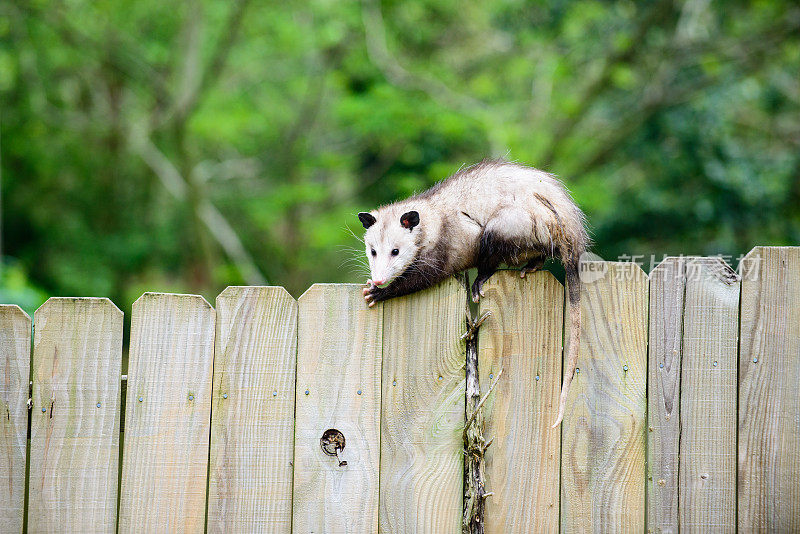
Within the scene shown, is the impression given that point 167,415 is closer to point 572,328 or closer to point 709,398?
point 572,328

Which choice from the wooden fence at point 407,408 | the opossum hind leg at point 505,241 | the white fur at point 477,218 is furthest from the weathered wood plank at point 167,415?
Result: the opossum hind leg at point 505,241

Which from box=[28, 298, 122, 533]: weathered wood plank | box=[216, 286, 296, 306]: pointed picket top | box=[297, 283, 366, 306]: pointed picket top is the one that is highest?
box=[297, 283, 366, 306]: pointed picket top

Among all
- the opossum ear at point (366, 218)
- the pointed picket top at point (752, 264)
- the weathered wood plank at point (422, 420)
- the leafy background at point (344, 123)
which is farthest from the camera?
the leafy background at point (344, 123)

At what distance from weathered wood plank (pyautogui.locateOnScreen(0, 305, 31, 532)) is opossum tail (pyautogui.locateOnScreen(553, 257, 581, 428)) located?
175cm

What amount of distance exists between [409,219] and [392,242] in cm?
12

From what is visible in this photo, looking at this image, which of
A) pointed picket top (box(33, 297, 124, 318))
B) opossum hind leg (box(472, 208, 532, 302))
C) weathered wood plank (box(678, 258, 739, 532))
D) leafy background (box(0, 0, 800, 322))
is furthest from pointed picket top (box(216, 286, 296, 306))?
leafy background (box(0, 0, 800, 322))

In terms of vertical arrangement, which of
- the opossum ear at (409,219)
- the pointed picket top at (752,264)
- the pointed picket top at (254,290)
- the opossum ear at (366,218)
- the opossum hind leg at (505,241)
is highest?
the opossum ear at (366,218)

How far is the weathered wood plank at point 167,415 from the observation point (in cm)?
Result: 240

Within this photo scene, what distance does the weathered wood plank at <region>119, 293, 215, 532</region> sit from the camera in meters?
2.40

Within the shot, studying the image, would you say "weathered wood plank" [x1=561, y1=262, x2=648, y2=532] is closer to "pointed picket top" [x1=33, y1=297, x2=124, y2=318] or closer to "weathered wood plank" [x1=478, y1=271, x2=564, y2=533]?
"weathered wood plank" [x1=478, y1=271, x2=564, y2=533]

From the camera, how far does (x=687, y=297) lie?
255 cm

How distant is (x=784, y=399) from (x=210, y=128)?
8552 mm

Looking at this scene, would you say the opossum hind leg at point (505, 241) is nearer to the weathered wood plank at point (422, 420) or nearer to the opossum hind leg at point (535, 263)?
the opossum hind leg at point (535, 263)

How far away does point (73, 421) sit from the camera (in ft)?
7.82
